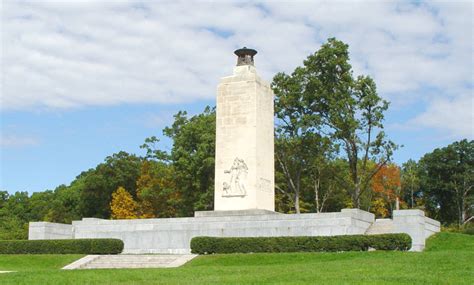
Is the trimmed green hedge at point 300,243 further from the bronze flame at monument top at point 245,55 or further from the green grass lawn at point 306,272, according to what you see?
the bronze flame at monument top at point 245,55

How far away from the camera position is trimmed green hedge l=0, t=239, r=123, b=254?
29.4m

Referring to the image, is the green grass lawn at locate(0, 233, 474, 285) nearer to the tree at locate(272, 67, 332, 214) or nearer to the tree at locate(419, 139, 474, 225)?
the tree at locate(272, 67, 332, 214)

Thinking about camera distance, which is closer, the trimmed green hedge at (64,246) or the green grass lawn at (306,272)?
the green grass lawn at (306,272)

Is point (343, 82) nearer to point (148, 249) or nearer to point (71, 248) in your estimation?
point (148, 249)

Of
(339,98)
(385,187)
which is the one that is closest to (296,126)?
(339,98)

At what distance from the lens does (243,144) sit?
103 feet

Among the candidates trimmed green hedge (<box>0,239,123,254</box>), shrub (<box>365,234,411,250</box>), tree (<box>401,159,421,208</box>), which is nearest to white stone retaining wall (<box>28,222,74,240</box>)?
trimmed green hedge (<box>0,239,123,254</box>)

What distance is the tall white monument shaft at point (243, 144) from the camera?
31.1 m

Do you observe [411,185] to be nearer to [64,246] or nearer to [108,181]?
[108,181]

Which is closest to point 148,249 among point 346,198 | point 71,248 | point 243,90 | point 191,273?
point 71,248

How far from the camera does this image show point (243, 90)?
31.9 metres

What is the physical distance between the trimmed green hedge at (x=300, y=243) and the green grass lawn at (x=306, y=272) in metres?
1.26

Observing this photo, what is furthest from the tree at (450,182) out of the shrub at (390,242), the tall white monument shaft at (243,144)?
the shrub at (390,242)

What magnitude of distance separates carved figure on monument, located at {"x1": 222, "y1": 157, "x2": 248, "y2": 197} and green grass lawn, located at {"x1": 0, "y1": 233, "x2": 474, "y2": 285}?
6.44 metres
